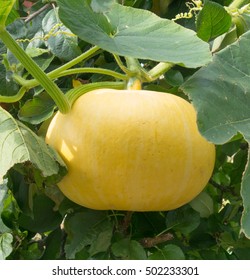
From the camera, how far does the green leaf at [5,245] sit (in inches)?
40.3

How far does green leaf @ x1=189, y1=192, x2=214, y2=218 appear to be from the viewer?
1099mm

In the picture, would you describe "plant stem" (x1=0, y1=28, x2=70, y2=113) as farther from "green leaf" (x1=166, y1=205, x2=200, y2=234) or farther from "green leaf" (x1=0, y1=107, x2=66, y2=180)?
"green leaf" (x1=166, y1=205, x2=200, y2=234)

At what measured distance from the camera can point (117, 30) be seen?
2.75ft

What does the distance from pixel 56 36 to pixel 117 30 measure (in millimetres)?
228

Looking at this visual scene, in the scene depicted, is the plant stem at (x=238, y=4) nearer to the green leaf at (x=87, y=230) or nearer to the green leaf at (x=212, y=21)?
the green leaf at (x=212, y=21)

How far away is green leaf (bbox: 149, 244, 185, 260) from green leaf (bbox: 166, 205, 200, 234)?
0.19ft

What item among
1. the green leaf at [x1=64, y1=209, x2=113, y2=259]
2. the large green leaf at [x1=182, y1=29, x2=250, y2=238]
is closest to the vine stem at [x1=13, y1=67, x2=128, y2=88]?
the large green leaf at [x1=182, y1=29, x2=250, y2=238]

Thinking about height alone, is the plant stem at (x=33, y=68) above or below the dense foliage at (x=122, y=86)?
above

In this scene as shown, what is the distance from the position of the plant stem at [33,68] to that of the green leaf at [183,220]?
1.03 ft

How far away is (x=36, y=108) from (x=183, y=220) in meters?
0.33

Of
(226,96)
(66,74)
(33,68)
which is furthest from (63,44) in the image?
(226,96)

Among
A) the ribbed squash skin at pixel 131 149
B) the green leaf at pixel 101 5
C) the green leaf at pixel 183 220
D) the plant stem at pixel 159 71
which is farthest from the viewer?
the green leaf at pixel 183 220

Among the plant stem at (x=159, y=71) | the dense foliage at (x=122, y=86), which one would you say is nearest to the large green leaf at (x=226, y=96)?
the dense foliage at (x=122, y=86)

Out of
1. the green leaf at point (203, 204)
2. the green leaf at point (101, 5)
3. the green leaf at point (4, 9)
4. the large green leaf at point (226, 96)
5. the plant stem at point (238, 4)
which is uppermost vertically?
the green leaf at point (4, 9)
